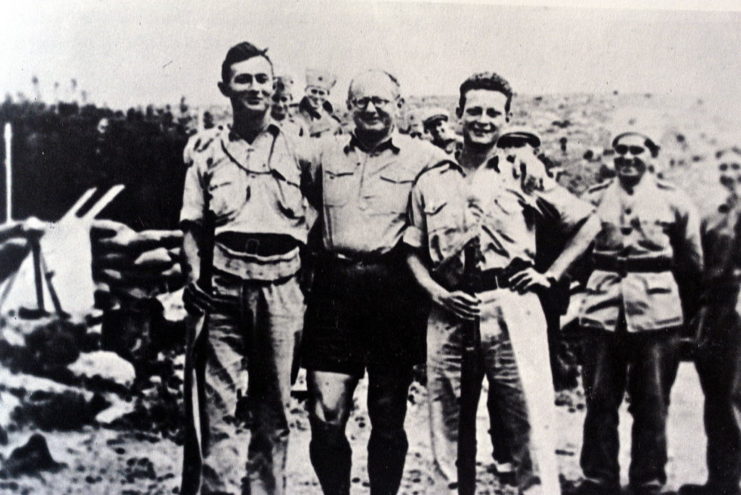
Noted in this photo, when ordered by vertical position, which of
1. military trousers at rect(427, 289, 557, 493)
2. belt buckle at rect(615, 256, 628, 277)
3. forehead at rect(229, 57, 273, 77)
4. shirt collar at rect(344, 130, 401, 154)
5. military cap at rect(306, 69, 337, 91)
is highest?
forehead at rect(229, 57, 273, 77)

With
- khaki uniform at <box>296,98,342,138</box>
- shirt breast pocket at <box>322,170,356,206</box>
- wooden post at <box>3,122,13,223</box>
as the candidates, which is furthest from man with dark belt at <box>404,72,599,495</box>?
wooden post at <box>3,122,13,223</box>

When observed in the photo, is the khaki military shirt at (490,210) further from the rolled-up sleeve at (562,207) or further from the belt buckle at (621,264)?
the belt buckle at (621,264)

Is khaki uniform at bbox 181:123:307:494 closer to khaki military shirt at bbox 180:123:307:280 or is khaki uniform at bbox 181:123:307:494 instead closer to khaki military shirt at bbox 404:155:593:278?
khaki military shirt at bbox 180:123:307:280

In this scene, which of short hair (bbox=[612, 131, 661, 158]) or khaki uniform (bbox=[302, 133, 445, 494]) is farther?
short hair (bbox=[612, 131, 661, 158])

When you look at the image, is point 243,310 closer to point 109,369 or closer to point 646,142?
point 109,369

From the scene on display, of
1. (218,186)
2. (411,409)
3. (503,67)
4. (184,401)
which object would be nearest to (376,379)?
(411,409)

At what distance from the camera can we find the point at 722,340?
7.89 ft

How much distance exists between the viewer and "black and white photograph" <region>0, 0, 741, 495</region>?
2.31 metres

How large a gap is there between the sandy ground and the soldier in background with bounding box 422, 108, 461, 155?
88 centimetres

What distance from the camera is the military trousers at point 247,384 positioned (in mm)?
2297

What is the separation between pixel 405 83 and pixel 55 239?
139 centimetres

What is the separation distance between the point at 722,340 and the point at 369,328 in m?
1.29

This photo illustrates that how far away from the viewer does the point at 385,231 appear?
2314 millimetres

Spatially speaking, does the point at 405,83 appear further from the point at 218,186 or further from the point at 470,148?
the point at 218,186
